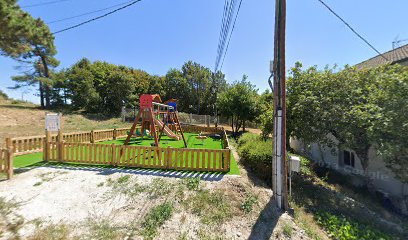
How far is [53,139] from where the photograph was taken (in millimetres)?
9180

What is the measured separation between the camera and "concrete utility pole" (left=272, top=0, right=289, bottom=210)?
4.61 metres

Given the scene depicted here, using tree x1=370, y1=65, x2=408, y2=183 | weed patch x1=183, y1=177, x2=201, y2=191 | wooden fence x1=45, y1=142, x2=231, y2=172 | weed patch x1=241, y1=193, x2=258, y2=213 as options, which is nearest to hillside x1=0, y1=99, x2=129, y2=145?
wooden fence x1=45, y1=142, x2=231, y2=172

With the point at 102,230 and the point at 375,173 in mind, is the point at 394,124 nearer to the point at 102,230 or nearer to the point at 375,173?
the point at 375,173

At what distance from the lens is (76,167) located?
253 inches

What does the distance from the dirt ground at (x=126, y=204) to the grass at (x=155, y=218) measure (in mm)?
97

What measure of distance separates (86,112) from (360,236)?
91.1 feet

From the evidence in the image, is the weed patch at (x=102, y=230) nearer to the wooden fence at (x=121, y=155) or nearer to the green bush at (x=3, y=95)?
the wooden fence at (x=121, y=155)

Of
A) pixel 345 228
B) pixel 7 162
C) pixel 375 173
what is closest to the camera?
pixel 345 228

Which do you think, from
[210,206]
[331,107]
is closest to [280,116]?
[210,206]

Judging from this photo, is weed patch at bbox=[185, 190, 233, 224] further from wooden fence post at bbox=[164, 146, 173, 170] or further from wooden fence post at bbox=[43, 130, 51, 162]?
wooden fence post at bbox=[43, 130, 51, 162]

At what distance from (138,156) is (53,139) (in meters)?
5.72

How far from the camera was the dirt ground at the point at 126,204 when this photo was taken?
3.95 meters

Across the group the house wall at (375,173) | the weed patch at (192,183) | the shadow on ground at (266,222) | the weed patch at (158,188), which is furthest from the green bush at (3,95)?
the house wall at (375,173)

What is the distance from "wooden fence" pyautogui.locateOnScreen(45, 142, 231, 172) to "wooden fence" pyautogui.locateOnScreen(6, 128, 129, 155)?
1275 millimetres
